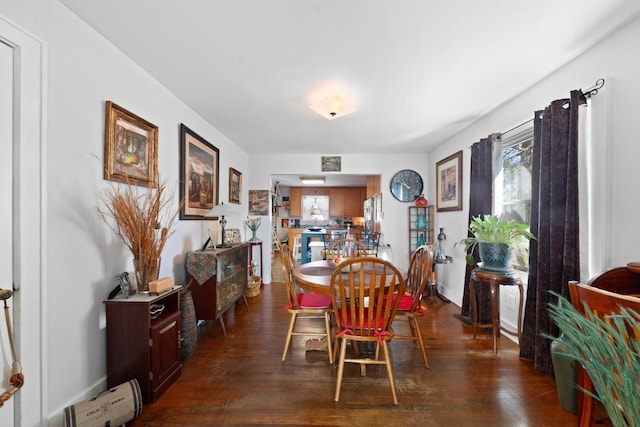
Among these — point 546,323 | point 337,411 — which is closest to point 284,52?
point 337,411

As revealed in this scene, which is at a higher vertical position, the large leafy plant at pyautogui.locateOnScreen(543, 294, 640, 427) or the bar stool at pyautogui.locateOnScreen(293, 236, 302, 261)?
the large leafy plant at pyautogui.locateOnScreen(543, 294, 640, 427)

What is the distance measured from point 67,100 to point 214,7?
39.0 inches

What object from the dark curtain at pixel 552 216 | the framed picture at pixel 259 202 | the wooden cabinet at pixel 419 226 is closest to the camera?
the dark curtain at pixel 552 216

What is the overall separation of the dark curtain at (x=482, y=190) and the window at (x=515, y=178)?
14cm

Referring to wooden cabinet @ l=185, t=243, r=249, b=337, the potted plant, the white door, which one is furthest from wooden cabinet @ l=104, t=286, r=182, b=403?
the potted plant

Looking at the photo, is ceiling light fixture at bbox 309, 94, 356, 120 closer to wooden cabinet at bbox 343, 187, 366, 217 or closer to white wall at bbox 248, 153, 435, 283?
white wall at bbox 248, 153, 435, 283

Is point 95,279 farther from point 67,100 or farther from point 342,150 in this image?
point 342,150

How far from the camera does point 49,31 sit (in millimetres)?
1382

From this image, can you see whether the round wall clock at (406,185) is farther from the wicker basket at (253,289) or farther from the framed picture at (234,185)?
the wicker basket at (253,289)

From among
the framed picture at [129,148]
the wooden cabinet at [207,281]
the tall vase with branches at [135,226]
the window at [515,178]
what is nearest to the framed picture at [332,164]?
the window at [515,178]

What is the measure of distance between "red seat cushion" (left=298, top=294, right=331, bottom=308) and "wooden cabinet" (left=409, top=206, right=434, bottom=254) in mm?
2736

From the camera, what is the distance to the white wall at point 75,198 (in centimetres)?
139

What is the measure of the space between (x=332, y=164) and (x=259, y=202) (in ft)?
4.94

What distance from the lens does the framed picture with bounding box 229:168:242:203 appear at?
12.9ft
